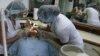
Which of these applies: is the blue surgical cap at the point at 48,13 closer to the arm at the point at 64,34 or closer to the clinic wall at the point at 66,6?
the arm at the point at 64,34

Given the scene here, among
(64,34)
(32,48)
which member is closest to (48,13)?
(64,34)

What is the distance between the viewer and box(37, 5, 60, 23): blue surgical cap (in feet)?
5.24

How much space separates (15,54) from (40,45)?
11.8 inches

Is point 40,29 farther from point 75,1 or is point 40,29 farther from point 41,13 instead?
point 75,1

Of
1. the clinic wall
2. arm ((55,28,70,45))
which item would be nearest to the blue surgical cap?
arm ((55,28,70,45))

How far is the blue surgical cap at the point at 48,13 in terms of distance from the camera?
1.60 metres

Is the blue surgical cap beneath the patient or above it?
above

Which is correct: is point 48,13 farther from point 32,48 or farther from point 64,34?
point 32,48

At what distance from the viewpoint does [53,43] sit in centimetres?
184

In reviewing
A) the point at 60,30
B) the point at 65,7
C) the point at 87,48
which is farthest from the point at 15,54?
the point at 65,7

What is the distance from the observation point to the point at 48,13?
1.61m

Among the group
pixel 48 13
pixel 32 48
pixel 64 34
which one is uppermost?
pixel 48 13

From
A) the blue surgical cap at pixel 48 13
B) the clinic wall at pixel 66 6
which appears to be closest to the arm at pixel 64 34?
the blue surgical cap at pixel 48 13

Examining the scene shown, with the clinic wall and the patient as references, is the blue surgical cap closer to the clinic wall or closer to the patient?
the patient
